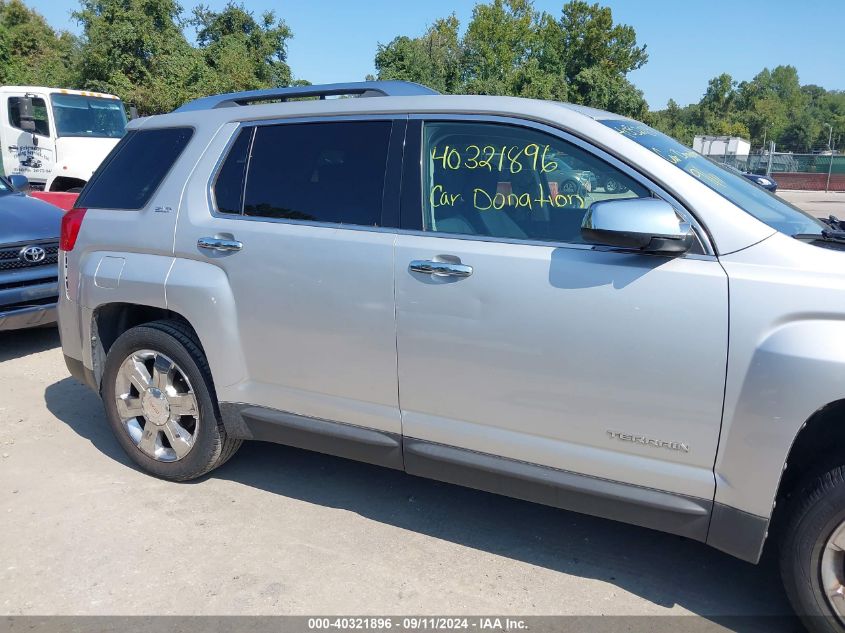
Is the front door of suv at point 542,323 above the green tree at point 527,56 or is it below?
below

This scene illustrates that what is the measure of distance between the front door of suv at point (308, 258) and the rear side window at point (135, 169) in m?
0.29

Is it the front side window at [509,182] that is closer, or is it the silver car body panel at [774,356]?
the silver car body panel at [774,356]

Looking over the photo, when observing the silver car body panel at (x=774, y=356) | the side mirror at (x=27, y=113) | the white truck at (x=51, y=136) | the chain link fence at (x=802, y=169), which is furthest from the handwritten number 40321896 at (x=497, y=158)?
the chain link fence at (x=802, y=169)

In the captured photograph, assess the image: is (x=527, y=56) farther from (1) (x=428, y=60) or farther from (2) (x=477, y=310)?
(2) (x=477, y=310)

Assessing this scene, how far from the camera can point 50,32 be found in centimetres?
4666

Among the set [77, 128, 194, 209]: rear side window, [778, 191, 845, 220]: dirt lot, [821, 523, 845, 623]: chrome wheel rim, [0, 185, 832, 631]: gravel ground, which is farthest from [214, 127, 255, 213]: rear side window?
[778, 191, 845, 220]: dirt lot

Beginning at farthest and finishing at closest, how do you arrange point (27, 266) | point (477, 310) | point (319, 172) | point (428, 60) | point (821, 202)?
1. point (428, 60)
2. point (821, 202)
3. point (27, 266)
4. point (319, 172)
5. point (477, 310)

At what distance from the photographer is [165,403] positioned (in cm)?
377

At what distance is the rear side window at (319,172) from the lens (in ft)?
10.5

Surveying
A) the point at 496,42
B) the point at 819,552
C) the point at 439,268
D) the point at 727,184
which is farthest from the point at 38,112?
the point at 496,42

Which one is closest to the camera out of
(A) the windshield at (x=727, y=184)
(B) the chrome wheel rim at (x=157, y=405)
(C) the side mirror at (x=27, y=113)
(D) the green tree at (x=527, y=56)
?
(A) the windshield at (x=727, y=184)

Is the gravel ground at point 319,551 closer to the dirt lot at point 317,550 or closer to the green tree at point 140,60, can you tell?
the dirt lot at point 317,550

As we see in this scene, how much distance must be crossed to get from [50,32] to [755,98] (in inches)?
3972

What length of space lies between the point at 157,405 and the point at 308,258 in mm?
1290
